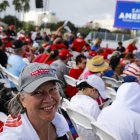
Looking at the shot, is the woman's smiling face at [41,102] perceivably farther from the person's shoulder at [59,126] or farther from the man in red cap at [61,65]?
the man in red cap at [61,65]

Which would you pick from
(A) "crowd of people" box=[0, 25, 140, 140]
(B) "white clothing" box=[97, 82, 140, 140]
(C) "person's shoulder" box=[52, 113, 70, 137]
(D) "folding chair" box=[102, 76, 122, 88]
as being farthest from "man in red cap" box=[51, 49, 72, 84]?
(C) "person's shoulder" box=[52, 113, 70, 137]

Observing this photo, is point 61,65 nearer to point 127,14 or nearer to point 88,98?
point 88,98

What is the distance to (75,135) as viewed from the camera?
4727 millimetres

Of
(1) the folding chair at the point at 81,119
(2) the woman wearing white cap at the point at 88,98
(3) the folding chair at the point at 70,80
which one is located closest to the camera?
(1) the folding chair at the point at 81,119

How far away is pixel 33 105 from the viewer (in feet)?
7.98

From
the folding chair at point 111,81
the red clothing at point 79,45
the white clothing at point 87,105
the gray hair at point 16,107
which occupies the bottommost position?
the red clothing at point 79,45

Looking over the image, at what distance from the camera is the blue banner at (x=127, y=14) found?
1778 centimetres

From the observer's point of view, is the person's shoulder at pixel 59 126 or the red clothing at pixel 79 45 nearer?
the person's shoulder at pixel 59 126

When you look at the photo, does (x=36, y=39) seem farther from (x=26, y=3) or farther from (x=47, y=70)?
(x=26, y=3)

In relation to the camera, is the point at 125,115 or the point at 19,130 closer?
the point at 19,130

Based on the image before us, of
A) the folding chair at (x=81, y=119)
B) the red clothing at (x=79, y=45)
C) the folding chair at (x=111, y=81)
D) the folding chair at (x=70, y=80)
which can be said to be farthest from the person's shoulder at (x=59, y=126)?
the red clothing at (x=79, y=45)

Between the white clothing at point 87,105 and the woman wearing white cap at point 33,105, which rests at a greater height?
the woman wearing white cap at point 33,105

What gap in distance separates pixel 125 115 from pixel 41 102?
1571 millimetres

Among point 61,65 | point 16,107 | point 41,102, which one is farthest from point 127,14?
point 41,102
